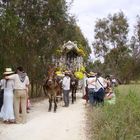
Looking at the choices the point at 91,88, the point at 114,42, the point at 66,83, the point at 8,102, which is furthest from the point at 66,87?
the point at 114,42

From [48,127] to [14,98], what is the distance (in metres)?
2.43

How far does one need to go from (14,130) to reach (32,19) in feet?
41.0

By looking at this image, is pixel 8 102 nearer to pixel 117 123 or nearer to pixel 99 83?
pixel 117 123

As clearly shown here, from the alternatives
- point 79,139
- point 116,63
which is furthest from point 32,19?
point 116,63

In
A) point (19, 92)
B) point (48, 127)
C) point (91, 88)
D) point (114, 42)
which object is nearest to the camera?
point (48, 127)

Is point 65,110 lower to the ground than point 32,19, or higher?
A: lower

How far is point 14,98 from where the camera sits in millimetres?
18859

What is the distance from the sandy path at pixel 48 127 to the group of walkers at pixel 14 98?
390mm

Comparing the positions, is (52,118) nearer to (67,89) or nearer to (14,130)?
(14,130)

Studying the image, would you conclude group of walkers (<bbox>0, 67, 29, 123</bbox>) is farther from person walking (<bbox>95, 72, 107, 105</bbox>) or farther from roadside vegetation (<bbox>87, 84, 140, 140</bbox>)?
person walking (<bbox>95, 72, 107, 105</bbox>)

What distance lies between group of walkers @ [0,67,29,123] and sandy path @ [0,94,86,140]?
0.39 m

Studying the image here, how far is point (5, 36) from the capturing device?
23641mm

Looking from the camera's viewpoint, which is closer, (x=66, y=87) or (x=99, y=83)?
(x=99, y=83)

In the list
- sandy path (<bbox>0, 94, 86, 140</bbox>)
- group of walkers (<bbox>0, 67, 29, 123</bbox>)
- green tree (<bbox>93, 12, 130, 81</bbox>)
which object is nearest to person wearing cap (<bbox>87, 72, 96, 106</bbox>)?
sandy path (<bbox>0, 94, 86, 140</bbox>)
